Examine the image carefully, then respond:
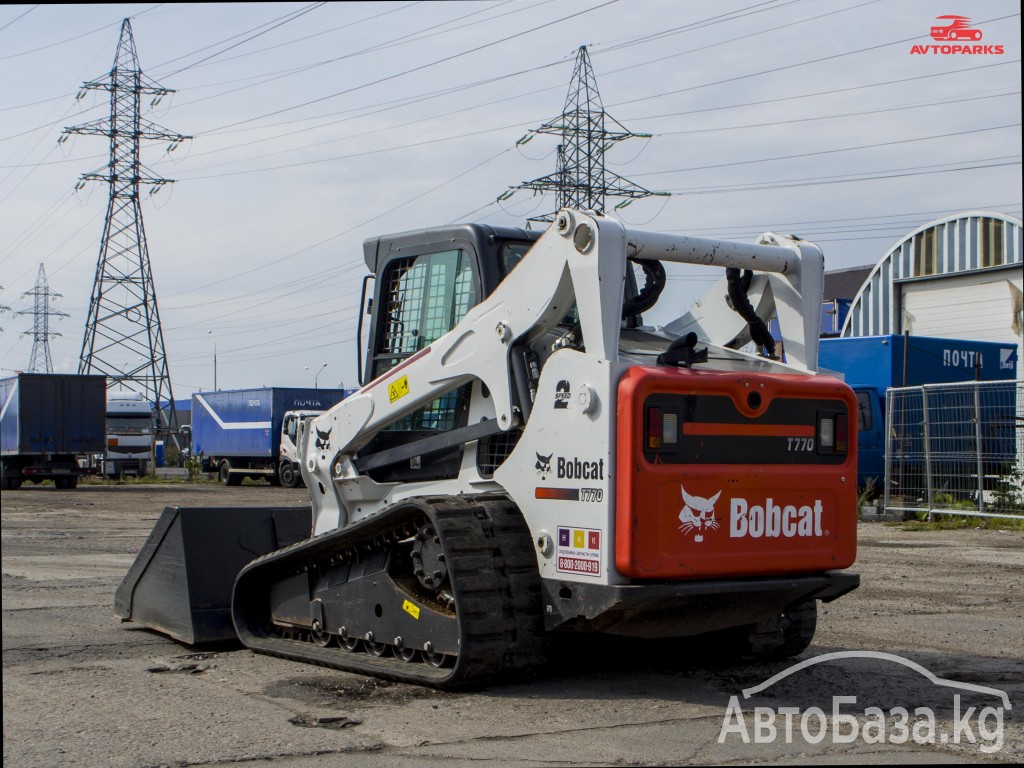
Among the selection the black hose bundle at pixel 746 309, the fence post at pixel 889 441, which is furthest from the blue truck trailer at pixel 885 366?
the black hose bundle at pixel 746 309

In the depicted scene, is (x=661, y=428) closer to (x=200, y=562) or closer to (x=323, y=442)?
(x=323, y=442)

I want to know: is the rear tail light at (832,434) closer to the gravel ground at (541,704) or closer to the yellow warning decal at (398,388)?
the gravel ground at (541,704)

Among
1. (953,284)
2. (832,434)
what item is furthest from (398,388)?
(953,284)

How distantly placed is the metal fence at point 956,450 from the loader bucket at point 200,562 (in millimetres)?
12942

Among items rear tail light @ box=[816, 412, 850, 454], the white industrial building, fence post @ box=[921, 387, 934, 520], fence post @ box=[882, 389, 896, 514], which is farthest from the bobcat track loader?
the white industrial building

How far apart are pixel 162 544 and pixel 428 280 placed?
2650 millimetres

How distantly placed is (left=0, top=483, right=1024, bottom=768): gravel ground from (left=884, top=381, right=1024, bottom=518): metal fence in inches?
372

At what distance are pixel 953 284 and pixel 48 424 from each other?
2400 centimetres

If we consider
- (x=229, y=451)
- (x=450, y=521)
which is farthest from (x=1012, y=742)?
(x=229, y=451)

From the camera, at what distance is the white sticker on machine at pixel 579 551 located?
584 centimetres

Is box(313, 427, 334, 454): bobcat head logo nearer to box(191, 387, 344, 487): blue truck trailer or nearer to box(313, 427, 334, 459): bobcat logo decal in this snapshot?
box(313, 427, 334, 459): bobcat logo decal

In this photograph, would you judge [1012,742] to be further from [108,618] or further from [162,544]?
[108,618]

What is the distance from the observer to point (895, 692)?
6.34m

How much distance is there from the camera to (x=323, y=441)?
7.82 m
